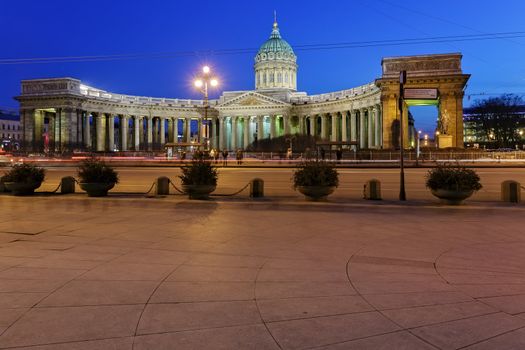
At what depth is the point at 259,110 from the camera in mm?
125375

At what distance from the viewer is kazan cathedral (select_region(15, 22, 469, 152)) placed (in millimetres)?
71125

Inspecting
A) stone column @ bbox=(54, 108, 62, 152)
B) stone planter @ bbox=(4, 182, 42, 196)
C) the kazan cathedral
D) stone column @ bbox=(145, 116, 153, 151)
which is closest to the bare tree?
the kazan cathedral

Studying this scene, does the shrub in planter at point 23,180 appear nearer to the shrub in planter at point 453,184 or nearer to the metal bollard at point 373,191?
the metal bollard at point 373,191

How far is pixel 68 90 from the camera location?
9988 centimetres

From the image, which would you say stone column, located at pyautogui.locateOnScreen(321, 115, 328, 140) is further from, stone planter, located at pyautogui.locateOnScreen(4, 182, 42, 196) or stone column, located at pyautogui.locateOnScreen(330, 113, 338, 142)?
stone planter, located at pyautogui.locateOnScreen(4, 182, 42, 196)

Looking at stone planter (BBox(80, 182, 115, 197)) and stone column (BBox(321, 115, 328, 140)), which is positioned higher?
stone column (BBox(321, 115, 328, 140))

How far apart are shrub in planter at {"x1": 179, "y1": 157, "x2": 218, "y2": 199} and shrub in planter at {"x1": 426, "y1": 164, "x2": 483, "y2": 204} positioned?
813 centimetres

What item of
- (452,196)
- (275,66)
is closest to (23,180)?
(452,196)

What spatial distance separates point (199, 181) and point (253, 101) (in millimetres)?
107603

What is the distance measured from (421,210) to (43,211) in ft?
39.8

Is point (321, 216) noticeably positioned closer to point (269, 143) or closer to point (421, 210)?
point (421, 210)

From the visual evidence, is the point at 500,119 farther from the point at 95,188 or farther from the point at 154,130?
the point at 95,188

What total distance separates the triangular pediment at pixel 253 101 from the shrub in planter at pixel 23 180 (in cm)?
10362

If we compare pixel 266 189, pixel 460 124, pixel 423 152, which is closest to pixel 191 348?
pixel 266 189
